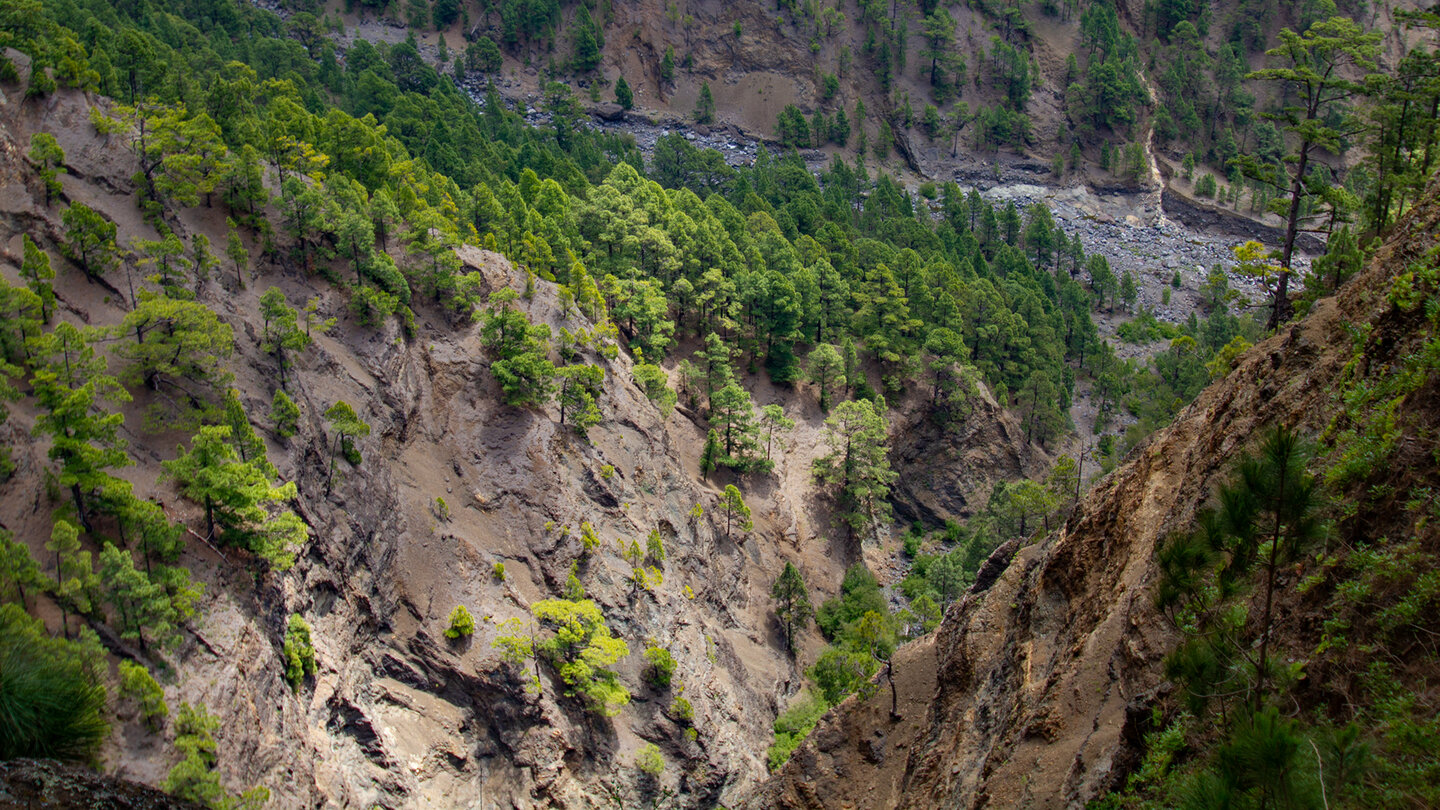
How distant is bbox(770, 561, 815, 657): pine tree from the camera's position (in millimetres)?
73062

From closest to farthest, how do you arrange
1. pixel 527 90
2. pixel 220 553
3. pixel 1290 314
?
pixel 1290 314 → pixel 220 553 → pixel 527 90

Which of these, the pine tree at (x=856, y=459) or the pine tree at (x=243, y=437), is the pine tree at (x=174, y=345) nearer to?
the pine tree at (x=243, y=437)

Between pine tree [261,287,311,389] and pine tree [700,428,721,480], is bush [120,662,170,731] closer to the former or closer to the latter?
pine tree [261,287,311,389]

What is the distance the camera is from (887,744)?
137ft

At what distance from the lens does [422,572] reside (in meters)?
54.5

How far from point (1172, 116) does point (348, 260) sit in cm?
14939

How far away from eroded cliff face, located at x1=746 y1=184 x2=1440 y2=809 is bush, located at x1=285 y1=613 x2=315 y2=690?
22.4 metres

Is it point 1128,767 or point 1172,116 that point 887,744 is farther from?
point 1172,116

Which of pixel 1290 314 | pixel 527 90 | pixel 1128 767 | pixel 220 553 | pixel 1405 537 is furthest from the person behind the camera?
pixel 527 90

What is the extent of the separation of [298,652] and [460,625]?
938 centimetres

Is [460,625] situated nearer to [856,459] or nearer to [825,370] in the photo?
[856,459]

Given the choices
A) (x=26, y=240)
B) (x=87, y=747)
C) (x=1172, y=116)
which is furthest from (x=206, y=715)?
(x=1172, y=116)

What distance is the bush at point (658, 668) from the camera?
191 ft

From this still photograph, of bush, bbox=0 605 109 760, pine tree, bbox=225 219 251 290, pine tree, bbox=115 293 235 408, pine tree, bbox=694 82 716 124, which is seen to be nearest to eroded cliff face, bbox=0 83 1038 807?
pine tree, bbox=225 219 251 290
